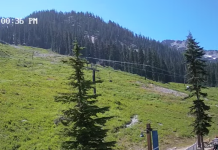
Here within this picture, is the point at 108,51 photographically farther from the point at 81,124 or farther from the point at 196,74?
the point at 81,124

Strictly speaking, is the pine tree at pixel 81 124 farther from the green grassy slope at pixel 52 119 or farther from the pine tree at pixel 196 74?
the pine tree at pixel 196 74

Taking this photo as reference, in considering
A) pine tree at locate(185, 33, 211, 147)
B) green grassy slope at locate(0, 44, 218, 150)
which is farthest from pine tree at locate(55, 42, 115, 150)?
pine tree at locate(185, 33, 211, 147)

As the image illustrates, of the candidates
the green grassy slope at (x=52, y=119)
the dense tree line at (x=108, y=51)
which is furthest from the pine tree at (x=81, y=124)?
the dense tree line at (x=108, y=51)

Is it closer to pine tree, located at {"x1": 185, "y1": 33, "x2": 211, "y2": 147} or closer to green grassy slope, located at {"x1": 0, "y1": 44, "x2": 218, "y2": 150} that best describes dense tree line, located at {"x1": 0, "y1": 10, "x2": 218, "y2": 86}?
green grassy slope, located at {"x1": 0, "y1": 44, "x2": 218, "y2": 150}

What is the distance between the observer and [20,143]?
21703mm

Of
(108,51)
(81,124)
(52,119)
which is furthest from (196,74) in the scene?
(108,51)

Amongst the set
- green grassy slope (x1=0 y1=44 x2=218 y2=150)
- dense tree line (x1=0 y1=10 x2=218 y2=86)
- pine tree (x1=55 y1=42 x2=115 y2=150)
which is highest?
dense tree line (x1=0 y1=10 x2=218 y2=86)

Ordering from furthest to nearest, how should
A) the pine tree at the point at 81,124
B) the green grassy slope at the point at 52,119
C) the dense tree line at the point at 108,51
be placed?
the dense tree line at the point at 108,51
the green grassy slope at the point at 52,119
the pine tree at the point at 81,124

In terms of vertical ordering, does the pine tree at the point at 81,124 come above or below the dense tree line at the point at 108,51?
below

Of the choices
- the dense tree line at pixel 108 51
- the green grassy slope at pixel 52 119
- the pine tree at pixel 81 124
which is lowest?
the green grassy slope at pixel 52 119

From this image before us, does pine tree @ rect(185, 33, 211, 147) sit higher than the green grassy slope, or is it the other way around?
pine tree @ rect(185, 33, 211, 147)

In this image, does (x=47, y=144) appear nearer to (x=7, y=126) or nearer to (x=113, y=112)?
(x=7, y=126)

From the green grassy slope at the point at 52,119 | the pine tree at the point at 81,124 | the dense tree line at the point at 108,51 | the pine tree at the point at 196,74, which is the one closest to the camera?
the pine tree at the point at 81,124

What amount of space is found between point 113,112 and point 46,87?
54.3 ft
